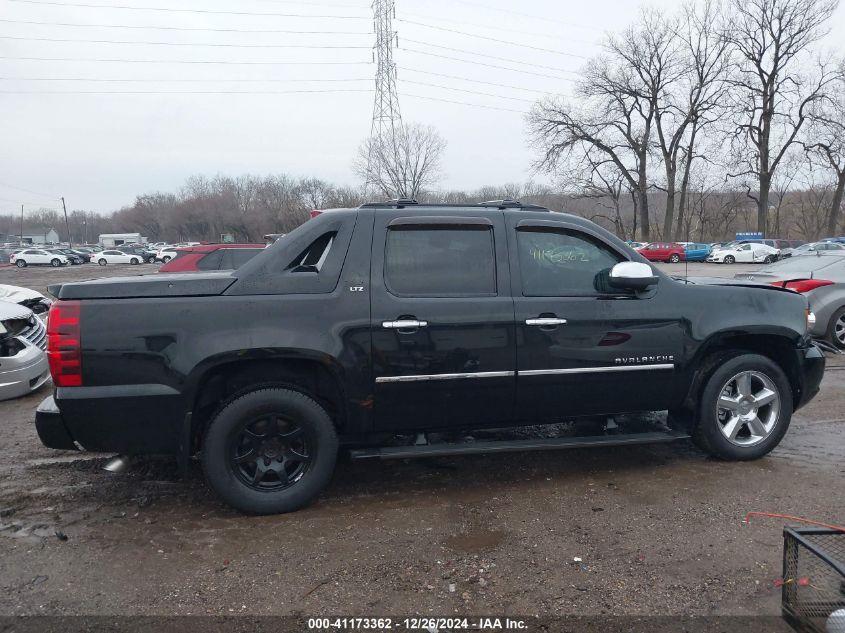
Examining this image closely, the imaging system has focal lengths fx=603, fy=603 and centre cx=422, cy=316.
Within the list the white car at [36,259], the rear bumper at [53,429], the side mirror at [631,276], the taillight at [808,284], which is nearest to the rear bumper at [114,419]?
the rear bumper at [53,429]

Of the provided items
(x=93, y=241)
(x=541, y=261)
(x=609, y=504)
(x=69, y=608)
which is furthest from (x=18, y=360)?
(x=93, y=241)

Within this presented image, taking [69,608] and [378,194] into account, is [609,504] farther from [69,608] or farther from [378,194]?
[378,194]

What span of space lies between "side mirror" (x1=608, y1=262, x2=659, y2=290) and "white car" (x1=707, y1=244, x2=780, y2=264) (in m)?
41.7

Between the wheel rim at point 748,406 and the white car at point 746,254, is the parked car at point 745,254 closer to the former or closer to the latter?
the white car at point 746,254

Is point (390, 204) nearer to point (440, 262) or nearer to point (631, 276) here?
point (440, 262)

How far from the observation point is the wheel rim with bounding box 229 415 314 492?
3.61 meters

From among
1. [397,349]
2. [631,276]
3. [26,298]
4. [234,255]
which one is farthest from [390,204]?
[234,255]

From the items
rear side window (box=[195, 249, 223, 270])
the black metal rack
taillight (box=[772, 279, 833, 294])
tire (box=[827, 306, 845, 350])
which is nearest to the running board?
the black metal rack

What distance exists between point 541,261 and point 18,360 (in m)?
5.48

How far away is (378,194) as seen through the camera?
38219 mm

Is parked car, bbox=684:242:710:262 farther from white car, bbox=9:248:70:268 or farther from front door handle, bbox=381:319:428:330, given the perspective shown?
white car, bbox=9:248:70:268

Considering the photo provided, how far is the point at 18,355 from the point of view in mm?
6254

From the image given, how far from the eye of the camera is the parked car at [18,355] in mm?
6160

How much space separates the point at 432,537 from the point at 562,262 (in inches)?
77.3
